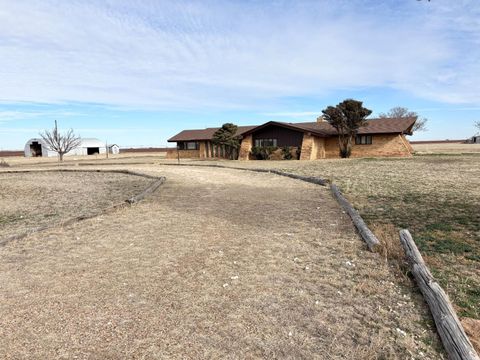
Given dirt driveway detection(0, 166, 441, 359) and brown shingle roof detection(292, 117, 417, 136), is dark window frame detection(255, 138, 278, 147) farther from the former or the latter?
dirt driveway detection(0, 166, 441, 359)

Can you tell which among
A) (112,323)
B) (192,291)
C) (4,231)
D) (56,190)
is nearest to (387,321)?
(192,291)

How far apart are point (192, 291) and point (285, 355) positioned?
1.70 metres

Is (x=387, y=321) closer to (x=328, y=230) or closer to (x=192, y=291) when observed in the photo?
(x=192, y=291)

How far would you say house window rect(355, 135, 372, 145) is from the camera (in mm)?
35219

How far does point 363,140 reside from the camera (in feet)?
117

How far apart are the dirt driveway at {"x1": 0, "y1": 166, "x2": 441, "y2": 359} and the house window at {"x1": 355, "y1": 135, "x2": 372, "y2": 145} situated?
30368 mm

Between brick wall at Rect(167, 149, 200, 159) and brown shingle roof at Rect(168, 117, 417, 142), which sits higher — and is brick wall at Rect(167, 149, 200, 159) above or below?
below

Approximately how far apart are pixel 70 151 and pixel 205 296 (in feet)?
236

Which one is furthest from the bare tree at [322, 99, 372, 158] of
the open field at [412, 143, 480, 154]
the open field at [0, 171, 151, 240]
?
the open field at [0, 171, 151, 240]

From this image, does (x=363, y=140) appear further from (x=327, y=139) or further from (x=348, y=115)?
(x=348, y=115)

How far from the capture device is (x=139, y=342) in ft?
10.9

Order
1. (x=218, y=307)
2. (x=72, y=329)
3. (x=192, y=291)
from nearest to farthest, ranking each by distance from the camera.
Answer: (x=72, y=329)
(x=218, y=307)
(x=192, y=291)

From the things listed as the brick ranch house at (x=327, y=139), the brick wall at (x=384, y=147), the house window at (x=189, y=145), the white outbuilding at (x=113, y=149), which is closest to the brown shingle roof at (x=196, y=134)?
the house window at (x=189, y=145)

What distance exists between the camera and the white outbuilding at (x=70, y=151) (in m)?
61.0
